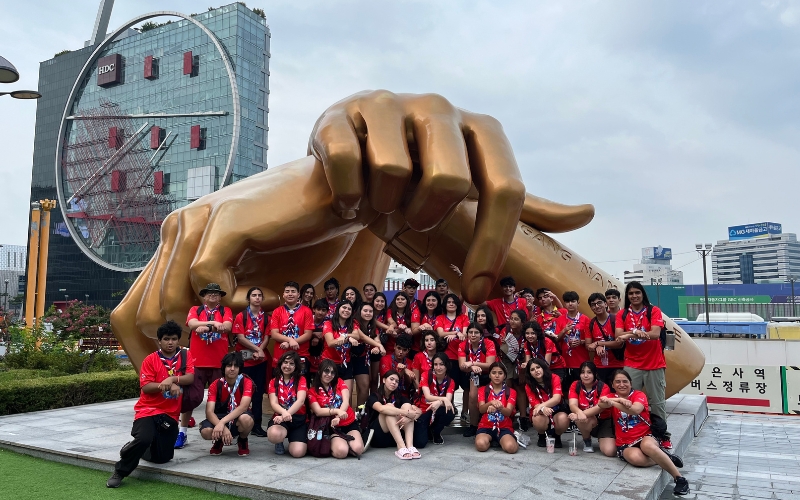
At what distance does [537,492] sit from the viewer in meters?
5.11

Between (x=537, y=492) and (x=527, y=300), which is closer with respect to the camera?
(x=537, y=492)

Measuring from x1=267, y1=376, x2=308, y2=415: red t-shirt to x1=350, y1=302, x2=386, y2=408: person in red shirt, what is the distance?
100cm

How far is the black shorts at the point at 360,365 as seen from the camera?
302 inches

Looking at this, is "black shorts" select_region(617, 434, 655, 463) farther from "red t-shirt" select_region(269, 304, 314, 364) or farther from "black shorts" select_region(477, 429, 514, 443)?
"red t-shirt" select_region(269, 304, 314, 364)

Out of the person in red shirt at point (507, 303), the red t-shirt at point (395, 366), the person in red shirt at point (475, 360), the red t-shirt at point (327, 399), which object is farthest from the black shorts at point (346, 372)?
the person in red shirt at point (507, 303)

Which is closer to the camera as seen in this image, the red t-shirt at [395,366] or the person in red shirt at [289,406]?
the person in red shirt at [289,406]

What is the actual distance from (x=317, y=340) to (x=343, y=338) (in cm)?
47

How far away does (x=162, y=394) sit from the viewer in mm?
5961

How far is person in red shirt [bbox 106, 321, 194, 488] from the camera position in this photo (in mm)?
5789

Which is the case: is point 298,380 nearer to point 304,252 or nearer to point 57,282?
point 304,252

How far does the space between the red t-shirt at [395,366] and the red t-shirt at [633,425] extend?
2.34 meters

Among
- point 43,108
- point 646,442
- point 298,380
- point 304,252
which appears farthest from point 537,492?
Answer: point 43,108

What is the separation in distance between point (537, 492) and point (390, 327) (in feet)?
10.1

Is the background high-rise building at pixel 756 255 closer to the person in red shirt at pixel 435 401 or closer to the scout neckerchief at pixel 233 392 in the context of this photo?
the person in red shirt at pixel 435 401
